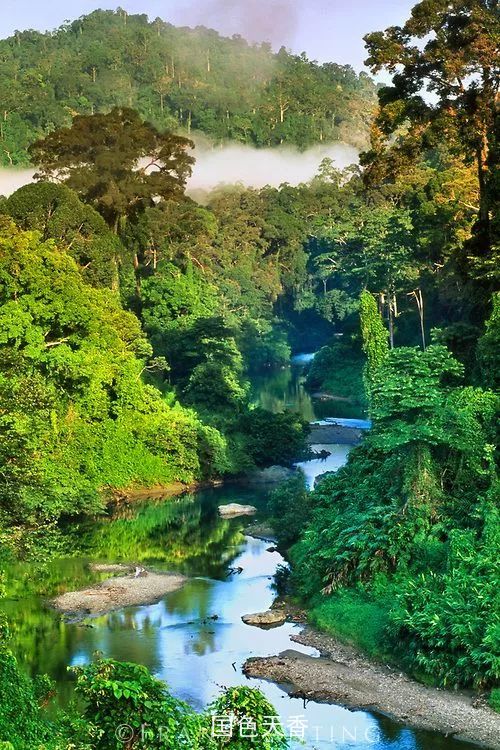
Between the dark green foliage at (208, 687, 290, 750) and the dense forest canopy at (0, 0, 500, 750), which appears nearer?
the dark green foliage at (208, 687, 290, 750)

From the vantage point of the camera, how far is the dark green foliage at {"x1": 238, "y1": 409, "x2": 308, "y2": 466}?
1797 inches

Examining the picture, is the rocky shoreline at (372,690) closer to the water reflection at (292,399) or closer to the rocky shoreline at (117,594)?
the rocky shoreline at (117,594)

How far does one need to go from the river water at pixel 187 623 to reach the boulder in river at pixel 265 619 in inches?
9.2

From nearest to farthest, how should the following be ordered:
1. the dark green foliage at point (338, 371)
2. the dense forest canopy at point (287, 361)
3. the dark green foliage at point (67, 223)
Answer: the dense forest canopy at point (287, 361)
the dark green foliage at point (67, 223)
the dark green foliage at point (338, 371)

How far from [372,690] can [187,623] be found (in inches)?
241

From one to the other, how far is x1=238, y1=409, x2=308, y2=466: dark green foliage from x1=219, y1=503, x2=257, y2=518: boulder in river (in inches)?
275

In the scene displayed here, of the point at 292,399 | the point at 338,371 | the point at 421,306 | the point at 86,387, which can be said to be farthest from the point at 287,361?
the point at 86,387

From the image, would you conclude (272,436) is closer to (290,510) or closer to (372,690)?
(290,510)

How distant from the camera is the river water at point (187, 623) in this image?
65.8ft

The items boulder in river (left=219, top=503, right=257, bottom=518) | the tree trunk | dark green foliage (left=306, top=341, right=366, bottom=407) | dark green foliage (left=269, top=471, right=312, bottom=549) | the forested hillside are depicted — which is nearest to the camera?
dark green foliage (left=269, top=471, right=312, bottom=549)

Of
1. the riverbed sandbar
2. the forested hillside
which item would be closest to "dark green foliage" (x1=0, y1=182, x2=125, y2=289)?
the riverbed sandbar

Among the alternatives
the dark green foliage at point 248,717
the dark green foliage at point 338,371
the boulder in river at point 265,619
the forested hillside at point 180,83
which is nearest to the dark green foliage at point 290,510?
the boulder in river at point 265,619

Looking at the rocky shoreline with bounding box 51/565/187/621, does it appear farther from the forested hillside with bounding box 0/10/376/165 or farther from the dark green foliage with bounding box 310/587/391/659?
the forested hillside with bounding box 0/10/376/165

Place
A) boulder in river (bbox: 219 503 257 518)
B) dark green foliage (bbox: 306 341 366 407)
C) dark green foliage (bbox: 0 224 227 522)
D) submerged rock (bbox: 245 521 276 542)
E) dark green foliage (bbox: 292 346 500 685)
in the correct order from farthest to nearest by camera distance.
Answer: dark green foliage (bbox: 306 341 366 407)
dark green foliage (bbox: 0 224 227 522)
boulder in river (bbox: 219 503 257 518)
submerged rock (bbox: 245 521 276 542)
dark green foliage (bbox: 292 346 500 685)
